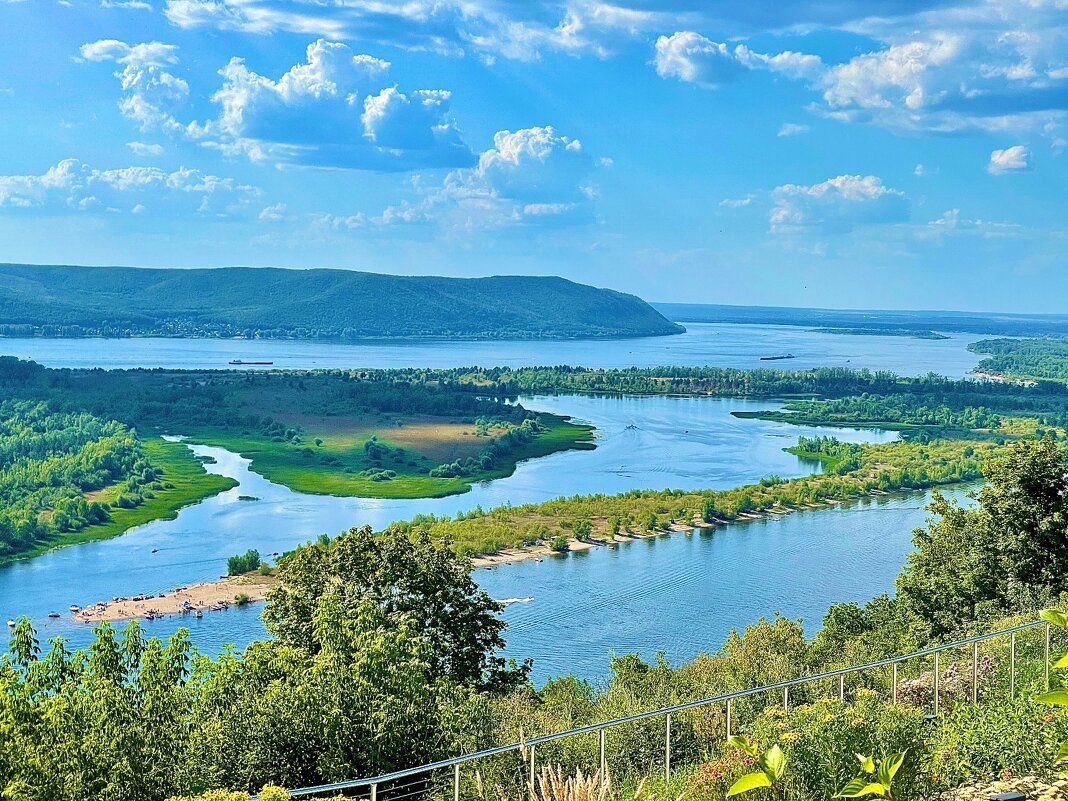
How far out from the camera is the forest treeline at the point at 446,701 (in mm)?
5078

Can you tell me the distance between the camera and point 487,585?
30047 millimetres

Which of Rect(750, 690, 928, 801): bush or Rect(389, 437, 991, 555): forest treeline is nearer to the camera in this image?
Rect(750, 690, 928, 801): bush

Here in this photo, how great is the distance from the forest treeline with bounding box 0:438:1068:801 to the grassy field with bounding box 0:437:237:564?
25943 mm

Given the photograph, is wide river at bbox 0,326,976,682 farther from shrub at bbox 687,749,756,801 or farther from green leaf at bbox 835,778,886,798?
green leaf at bbox 835,778,886,798

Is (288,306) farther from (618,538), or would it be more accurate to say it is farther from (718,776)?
(718,776)

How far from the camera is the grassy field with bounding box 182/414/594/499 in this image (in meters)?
47.7

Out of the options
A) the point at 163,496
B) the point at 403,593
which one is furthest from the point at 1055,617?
the point at 163,496

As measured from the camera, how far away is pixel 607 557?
3375 centimetres

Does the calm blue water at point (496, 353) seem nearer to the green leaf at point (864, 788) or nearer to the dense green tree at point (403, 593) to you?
the dense green tree at point (403, 593)

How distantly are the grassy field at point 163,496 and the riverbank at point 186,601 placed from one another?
807 centimetres

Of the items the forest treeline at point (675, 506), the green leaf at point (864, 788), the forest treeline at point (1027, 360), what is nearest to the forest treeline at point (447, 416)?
the forest treeline at point (675, 506)

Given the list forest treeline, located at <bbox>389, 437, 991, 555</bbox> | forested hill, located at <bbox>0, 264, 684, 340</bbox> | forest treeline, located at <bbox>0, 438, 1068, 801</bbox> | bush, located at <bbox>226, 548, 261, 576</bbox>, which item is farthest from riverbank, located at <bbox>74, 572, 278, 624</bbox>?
forested hill, located at <bbox>0, 264, 684, 340</bbox>

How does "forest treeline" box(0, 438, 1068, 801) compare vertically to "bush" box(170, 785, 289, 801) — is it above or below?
below

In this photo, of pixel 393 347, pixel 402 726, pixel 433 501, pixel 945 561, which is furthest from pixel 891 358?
pixel 402 726
